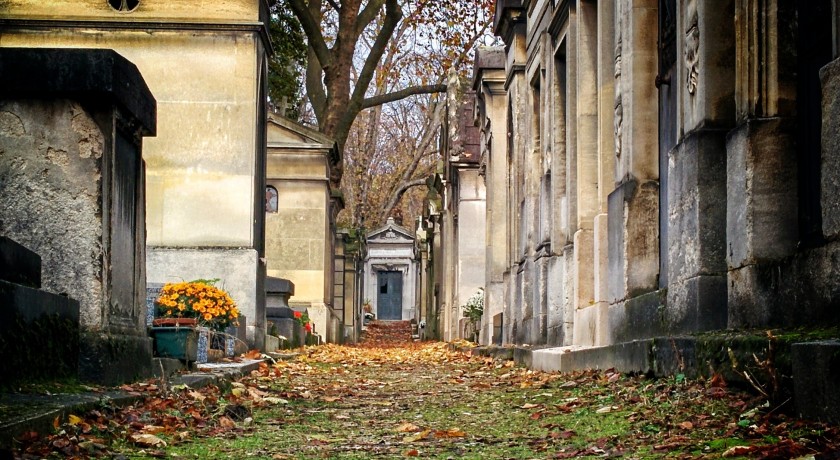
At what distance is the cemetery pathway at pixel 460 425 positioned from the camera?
14.8ft

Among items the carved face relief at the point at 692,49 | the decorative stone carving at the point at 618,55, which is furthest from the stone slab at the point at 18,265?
the decorative stone carving at the point at 618,55

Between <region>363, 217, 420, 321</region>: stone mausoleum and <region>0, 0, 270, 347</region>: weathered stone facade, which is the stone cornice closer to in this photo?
<region>0, 0, 270, 347</region>: weathered stone facade

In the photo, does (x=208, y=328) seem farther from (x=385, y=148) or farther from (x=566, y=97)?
(x=385, y=148)

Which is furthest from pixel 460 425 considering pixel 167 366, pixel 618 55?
pixel 618 55

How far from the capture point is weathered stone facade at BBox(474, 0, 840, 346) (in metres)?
5.69

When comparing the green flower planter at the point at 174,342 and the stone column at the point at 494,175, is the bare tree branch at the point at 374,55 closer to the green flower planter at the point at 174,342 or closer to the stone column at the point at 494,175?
the stone column at the point at 494,175

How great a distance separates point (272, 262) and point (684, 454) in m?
21.3

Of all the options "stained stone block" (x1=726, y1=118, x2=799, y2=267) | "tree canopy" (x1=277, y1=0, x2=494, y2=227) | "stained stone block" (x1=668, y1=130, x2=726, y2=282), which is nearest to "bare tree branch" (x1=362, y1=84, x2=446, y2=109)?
"tree canopy" (x1=277, y1=0, x2=494, y2=227)

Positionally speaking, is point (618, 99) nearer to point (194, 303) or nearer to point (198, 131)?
point (194, 303)

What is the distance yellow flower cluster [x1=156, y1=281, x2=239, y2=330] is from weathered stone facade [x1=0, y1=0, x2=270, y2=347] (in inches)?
148

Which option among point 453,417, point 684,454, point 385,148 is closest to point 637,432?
point 684,454

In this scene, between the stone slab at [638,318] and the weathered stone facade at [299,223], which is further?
the weathered stone facade at [299,223]

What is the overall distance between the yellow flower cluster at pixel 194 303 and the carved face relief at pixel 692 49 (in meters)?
5.73

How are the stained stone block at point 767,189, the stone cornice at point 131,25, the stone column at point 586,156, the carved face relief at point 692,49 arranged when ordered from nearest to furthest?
the stained stone block at point 767,189, the carved face relief at point 692,49, the stone column at point 586,156, the stone cornice at point 131,25
